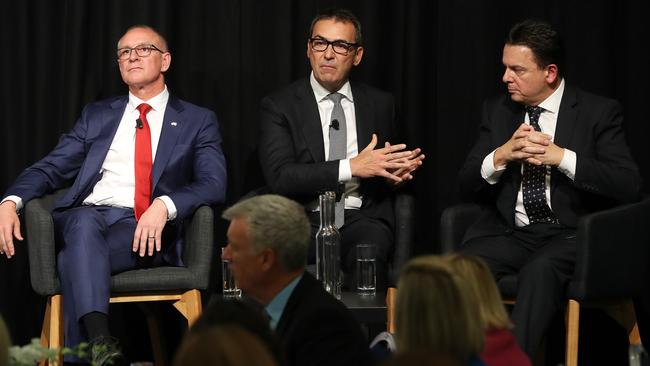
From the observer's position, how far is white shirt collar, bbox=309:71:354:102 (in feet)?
17.2

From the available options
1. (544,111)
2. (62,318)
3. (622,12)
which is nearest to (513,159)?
(544,111)

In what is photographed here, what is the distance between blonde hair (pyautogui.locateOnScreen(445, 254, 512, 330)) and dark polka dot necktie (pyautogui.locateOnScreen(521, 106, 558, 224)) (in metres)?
2.05

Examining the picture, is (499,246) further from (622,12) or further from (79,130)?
(79,130)

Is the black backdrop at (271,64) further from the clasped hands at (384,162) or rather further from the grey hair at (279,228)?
the grey hair at (279,228)

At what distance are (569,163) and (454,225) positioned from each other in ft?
1.93

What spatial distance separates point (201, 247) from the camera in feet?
15.6

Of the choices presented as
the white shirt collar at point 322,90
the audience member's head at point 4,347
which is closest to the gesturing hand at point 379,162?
the white shirt collar at point 322,90

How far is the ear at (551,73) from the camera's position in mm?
4848

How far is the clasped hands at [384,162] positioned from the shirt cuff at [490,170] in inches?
10.5

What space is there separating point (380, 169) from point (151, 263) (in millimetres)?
1033

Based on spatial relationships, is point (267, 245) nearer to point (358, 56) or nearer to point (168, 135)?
point (168, 135)

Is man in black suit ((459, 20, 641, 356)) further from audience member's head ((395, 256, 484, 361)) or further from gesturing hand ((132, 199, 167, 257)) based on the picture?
audience member's head ((395, 256, 484, 361))

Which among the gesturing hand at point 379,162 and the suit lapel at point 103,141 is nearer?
the gesturing hand at point 379,162

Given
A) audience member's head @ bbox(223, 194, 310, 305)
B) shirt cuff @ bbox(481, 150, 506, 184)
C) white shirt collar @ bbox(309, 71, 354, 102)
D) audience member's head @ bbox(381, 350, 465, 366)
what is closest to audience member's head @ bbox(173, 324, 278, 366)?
audience member's head @ bbox(381, 350, 465, 366)
